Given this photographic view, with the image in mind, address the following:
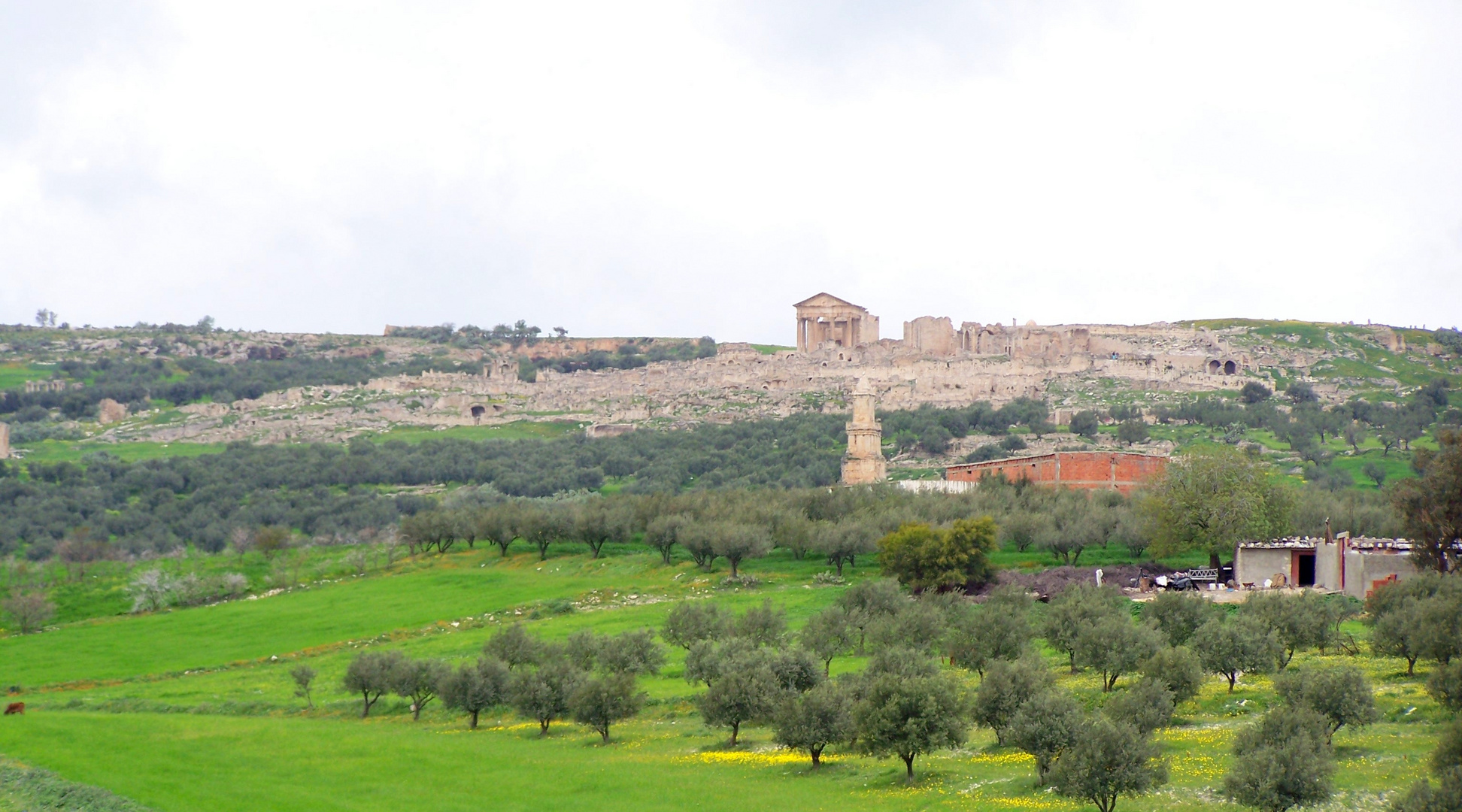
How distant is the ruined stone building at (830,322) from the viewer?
13650 cm

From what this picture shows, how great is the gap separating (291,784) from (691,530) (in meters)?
31.8

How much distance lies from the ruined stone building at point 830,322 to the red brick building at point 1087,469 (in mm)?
57696

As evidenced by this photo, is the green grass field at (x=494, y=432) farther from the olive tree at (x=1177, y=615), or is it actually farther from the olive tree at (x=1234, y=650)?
the olive tree at (x=1234, y=650)

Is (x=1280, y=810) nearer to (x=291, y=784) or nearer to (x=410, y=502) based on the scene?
(x=291, y=784)

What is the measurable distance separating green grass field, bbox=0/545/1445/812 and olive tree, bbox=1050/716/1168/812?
64cm

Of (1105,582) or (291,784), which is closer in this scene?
(291,784)

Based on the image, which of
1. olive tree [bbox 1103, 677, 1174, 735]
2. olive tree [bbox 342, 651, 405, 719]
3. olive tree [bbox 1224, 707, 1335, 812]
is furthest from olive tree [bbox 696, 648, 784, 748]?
olive tree [bbox 1224, 707, 1335, 812]

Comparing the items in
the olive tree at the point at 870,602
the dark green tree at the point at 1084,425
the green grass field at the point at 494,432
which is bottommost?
the olive tree at the point at 870,602

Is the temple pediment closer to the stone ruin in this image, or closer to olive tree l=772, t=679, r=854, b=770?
the stone ruin

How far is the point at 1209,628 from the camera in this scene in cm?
3419

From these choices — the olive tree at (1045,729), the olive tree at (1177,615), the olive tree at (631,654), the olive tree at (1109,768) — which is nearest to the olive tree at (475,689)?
the olive tree at (631,654)

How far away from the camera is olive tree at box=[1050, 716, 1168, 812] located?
24.6 metres

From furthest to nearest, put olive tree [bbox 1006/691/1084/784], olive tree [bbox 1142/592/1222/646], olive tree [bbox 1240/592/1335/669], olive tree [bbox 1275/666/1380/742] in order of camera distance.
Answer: olive tree [bbox 1142/592/1222/646] → olive tree [bbox 1240/592/1335/669] → olive tree [bbox 1006/691/1084/784] → olive tree [bbox 1275/666/1380/742]

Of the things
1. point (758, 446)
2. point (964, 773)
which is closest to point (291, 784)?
point (964, 773)
